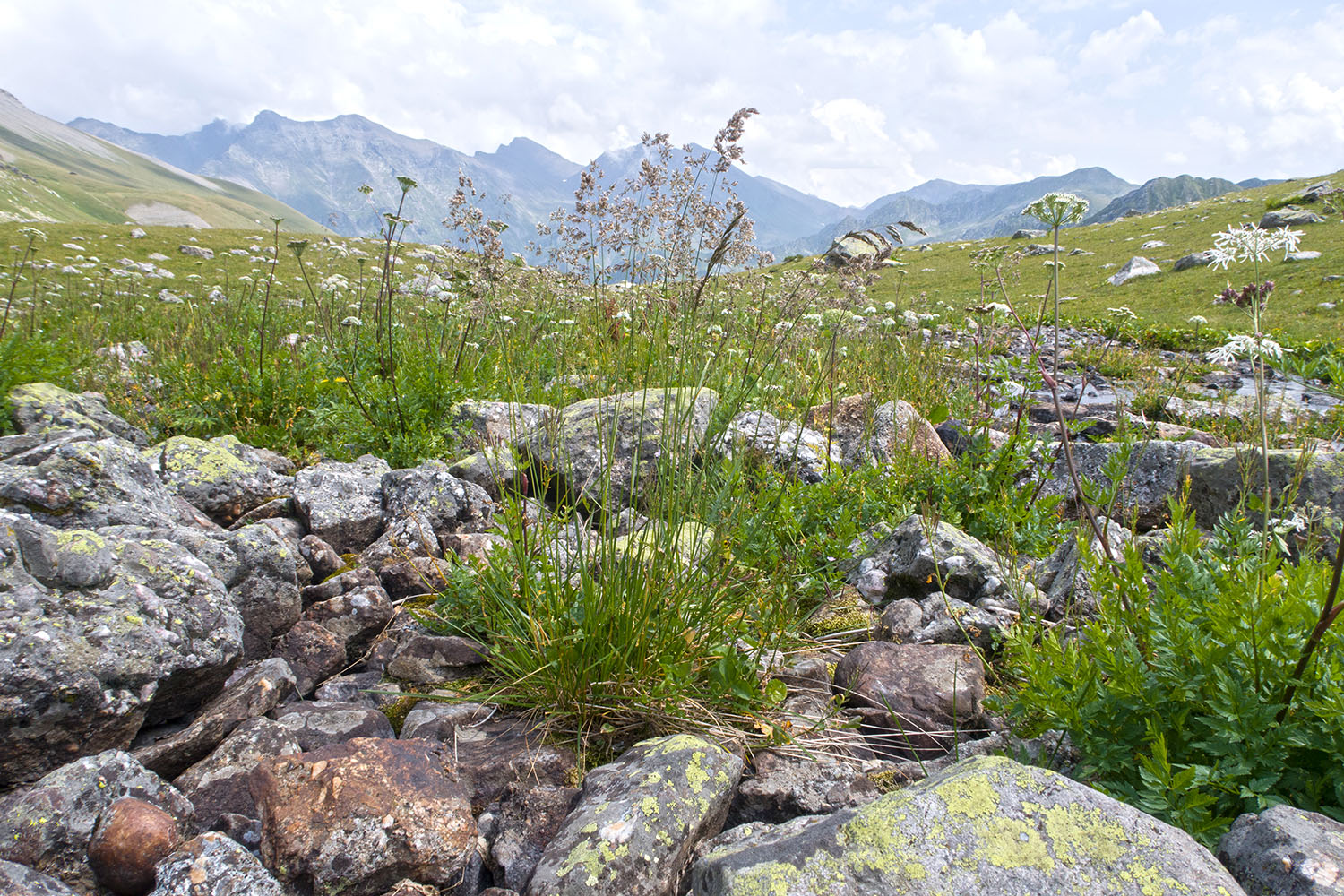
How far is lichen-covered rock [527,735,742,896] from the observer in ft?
6.40

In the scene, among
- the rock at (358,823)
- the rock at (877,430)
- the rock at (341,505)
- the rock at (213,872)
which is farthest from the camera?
→ the rock at (877,430)

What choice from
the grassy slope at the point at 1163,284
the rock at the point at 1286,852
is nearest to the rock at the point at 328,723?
the rock at the point at 1286,852

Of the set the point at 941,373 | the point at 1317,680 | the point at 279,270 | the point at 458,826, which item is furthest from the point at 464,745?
the point at 279,270

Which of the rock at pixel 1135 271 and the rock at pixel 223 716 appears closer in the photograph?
the rock at pixel 223 716

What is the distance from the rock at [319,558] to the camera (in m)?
3.83

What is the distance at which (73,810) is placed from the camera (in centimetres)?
194

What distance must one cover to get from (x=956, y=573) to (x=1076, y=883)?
2514mm

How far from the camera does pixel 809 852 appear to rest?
1.73 m

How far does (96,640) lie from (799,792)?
2710 millimetres

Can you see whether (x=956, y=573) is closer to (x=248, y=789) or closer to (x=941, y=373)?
(x=248, y=789)

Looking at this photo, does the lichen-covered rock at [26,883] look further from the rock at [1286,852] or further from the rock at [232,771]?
the rock at [1286,852]

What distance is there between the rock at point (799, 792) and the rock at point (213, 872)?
1529 mm

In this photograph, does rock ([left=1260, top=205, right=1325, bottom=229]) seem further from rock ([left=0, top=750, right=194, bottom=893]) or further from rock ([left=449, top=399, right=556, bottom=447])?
rock ([left=0, top=750, right=194, bottom=893])

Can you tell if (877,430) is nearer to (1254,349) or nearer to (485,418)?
(485,418)
